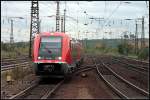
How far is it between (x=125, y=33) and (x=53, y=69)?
364ft

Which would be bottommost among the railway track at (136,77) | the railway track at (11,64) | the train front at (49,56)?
the railway track at (136,77)

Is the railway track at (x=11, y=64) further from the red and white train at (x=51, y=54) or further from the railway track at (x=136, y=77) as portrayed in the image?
the red and white train at (x=51, y=54)

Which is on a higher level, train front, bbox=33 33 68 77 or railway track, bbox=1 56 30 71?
train front, bbox=33 33 68 77

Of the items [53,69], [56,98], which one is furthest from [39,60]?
[56,98]

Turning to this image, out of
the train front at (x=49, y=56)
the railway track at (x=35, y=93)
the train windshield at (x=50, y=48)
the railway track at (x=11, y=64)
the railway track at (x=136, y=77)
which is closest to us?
the railway track at (x=35, y=93)

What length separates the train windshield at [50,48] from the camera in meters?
26.1

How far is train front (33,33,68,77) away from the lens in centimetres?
2581

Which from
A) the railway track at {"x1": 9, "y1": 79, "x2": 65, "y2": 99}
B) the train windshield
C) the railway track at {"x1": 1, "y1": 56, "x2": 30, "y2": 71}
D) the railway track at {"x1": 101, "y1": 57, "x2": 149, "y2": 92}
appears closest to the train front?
the train windshield

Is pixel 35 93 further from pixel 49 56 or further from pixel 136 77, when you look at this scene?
pixel 136 77

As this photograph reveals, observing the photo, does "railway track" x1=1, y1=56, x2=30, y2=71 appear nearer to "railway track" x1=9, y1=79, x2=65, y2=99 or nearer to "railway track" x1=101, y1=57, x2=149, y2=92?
"railway track" x1=101, y1=57, x2=149, y2=92

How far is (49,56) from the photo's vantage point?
85.4 ft

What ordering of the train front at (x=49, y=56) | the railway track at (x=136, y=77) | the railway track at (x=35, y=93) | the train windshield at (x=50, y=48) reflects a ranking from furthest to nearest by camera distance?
1. the train windshield at (x=50, y=48)
2. the train front at (x=49, y=56)
3. the railway track at (x=136, y=77)
4. the railway track at (x=35, y=93)

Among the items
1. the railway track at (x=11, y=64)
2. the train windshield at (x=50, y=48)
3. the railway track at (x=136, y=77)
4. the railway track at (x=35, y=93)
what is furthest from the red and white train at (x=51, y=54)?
the railway track at (x=11, y=64)

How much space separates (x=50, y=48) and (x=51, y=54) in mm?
459
